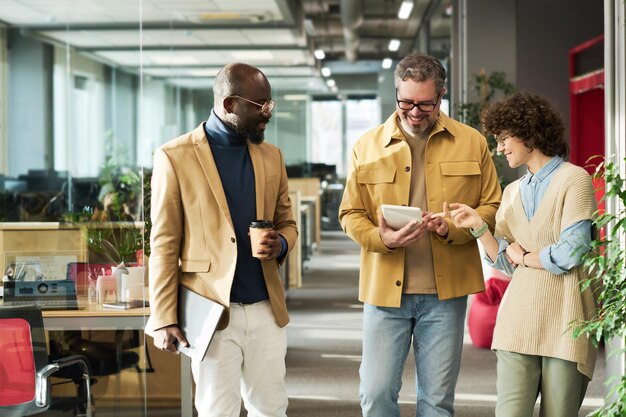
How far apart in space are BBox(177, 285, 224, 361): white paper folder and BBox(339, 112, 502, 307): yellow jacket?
0.62 m

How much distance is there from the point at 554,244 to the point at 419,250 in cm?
47

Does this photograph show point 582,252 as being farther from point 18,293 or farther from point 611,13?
point 18,293

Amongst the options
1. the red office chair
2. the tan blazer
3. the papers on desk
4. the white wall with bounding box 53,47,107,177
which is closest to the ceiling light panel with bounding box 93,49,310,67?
the white wall with bounding box 53,47,107,177

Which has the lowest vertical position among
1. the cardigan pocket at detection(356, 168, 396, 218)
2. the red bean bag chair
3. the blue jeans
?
the red bean bag chair

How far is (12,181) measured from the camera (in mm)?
10422

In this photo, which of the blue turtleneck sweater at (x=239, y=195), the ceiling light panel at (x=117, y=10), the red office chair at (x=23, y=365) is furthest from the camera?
the ceiling light panel at (x=117, y=10)

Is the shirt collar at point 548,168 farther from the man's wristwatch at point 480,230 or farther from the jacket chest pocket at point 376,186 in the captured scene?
the jacket chest pocket at point 376,186

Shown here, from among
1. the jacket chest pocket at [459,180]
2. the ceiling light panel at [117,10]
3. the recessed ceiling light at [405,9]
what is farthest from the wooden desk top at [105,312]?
the recessed ceiling light at [405,9]

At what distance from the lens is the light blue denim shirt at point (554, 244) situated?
292cm

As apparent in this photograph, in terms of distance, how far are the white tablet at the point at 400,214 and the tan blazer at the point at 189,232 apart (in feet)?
1.39

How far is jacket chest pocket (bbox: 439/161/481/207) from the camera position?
3252 mm

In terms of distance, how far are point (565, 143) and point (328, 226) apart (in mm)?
14093

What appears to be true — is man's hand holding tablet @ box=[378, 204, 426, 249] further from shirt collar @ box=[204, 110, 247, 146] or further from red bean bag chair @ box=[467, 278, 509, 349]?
red bean bag chair @ box=[467, 278, 509, 349]

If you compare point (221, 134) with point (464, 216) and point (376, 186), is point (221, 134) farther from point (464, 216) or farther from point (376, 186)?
point (464, 216)
